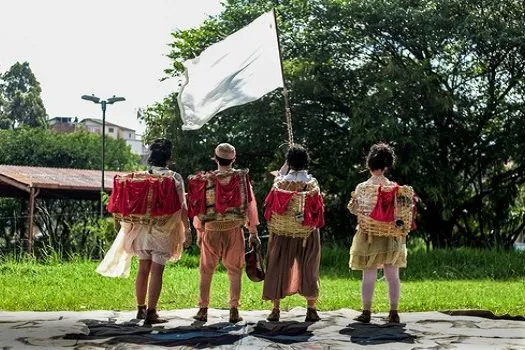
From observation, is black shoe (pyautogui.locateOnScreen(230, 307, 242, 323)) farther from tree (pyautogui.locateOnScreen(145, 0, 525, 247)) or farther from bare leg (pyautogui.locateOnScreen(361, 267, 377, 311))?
tree (pyautogui.locateOnScreen(145, 0, 525, 247))

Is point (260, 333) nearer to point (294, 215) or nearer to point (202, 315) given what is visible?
point (202, 315)

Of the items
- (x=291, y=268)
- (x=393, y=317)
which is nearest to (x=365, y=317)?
(x=393, y=317)

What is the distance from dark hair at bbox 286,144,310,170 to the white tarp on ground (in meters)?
1.30

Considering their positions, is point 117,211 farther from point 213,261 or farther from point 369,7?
point 369,7

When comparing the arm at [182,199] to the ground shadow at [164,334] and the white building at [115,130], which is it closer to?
the ground shadow at [164,334]

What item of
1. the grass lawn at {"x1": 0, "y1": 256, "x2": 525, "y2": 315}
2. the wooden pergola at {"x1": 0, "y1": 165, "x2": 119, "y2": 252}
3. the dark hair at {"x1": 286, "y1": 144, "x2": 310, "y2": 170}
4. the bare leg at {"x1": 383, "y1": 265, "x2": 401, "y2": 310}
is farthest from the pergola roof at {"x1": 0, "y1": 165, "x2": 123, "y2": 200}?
the bare leg at {"x1": 383, "y1": 265, "x2": 401, "y2": 310}

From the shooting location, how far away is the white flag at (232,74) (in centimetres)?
712

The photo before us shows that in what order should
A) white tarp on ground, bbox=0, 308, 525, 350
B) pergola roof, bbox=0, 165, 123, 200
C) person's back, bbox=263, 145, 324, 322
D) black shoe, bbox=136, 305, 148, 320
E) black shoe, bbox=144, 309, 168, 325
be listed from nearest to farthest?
1. white tarp on ground, bbox=0, 308, 525, 350
2. black shoe, bbox=144, 309, 168, 325
3. person's back, bbox=263, 145, 324, 322
4. black shoe, bbox=136, 305, 148, 320
5. pergola roof, bbox=0, 165, 123, 200

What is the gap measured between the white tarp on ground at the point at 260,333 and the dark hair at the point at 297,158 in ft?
4.25

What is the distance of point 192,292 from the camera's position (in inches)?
359

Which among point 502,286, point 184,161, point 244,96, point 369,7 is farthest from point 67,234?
point 244,96

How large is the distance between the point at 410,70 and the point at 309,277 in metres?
10.8

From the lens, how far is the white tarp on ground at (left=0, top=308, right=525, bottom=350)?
209 inches

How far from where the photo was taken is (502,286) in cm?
1073
